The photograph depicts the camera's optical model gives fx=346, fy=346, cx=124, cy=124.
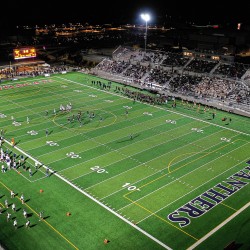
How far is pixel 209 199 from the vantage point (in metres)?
22.9

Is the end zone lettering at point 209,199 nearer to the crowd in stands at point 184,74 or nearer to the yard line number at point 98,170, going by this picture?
the yard line number at point 98,170

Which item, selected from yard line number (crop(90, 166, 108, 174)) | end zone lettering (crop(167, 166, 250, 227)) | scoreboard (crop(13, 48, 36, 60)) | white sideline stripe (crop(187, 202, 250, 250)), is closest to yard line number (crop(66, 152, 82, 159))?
yard line number (crop(90, 166, 108, 174))

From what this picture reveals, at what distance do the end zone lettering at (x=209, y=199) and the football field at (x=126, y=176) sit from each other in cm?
6

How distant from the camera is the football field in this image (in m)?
19.4

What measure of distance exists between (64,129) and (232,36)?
4894 cm

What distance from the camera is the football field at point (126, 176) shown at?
63.8 ft

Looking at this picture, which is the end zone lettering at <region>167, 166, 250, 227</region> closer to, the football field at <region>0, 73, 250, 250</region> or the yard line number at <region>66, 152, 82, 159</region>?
the football field at <region>0, 73, 250, 250</region>

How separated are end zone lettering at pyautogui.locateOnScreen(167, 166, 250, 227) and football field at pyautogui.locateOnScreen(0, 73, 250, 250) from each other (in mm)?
64

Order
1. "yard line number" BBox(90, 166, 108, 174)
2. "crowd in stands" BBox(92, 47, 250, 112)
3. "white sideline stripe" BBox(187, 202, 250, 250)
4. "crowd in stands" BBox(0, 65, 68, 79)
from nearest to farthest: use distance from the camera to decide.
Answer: "white sideline stripe" BBox(187, 202, 250, 250) < "yard line number" BBox(90, 166, 108, 174) < "crowd in stands" BBox(92, 47, 250, 112) < "crowd in stands" BBox(0, 65, 68, 79)

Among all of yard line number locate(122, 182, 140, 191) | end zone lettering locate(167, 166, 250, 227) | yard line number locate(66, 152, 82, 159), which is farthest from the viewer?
yard line number locate(66, 152, 82, 159)

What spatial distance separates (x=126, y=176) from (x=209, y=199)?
6.26 m

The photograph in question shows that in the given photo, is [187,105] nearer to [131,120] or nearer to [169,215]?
[131,120]

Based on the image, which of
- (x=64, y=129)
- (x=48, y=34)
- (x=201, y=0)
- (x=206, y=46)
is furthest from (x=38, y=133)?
(x=48, y=34)

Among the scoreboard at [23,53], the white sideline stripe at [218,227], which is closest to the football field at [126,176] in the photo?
the white sideline stripe at [218,227]
